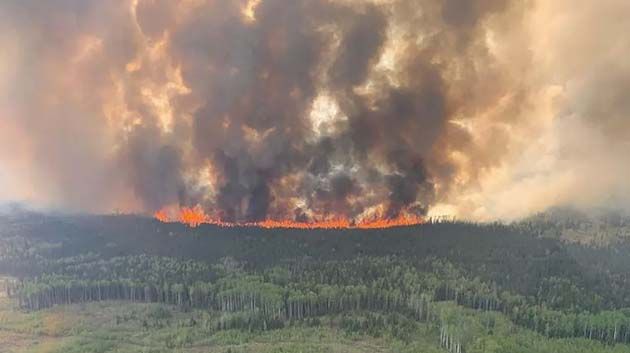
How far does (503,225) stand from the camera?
572 feet

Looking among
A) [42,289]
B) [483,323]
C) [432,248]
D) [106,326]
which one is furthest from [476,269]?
[42,289]

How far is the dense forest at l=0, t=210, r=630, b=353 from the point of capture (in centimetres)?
11925

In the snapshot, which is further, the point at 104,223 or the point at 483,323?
the point at 104,223

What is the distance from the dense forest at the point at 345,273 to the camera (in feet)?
391

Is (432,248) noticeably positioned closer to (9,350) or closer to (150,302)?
(150,302)

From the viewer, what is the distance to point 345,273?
455 feet

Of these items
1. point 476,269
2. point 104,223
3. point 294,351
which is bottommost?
point 294,351

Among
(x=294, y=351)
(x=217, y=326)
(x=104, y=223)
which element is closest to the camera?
(x=294, y=351)

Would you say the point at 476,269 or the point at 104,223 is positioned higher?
the point at 104,223

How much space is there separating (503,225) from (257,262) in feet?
189

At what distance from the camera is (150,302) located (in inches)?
5295

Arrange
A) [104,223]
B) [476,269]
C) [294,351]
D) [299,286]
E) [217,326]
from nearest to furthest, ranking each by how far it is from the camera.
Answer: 1. [294,351]
2. [217,326]
3. [299,286]
4. [476,269]
5. [104,223]

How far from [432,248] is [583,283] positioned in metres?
30.1

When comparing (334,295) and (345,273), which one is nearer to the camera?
(334,295)
